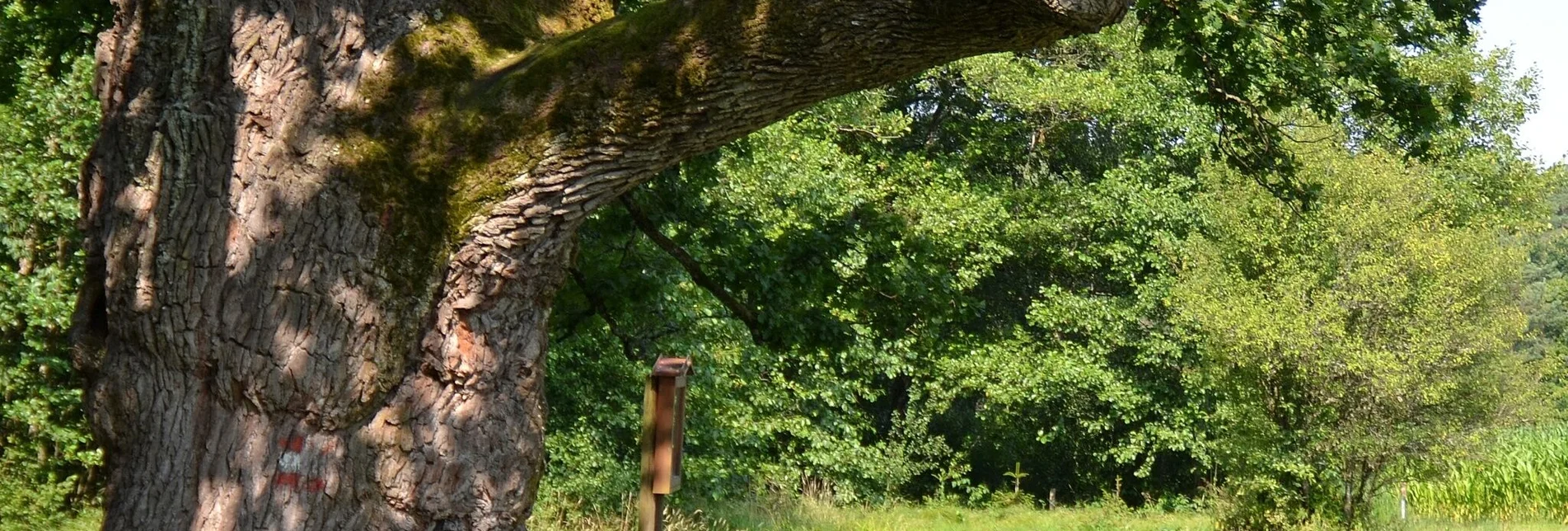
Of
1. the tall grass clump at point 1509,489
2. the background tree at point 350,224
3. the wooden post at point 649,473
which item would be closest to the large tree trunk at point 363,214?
the background tree at point 350,224

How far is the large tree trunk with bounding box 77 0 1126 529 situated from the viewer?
3324 millimetres

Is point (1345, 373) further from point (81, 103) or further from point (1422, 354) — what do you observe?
point (81, 103)

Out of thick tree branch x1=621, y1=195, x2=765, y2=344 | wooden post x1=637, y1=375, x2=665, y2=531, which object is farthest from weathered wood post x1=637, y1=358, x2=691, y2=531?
thick tree branch x1=621, y1=195, x2=765, y2=344

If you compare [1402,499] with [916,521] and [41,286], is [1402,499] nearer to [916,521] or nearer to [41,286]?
[916,521]

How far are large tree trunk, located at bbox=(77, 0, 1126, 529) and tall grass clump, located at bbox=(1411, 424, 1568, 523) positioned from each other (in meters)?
16.5

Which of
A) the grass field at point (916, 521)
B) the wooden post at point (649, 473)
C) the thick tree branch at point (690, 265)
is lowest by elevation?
the grass field at point (916, 521)

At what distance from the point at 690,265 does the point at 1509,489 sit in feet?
49.6

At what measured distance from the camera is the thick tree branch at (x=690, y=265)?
20.5 ft

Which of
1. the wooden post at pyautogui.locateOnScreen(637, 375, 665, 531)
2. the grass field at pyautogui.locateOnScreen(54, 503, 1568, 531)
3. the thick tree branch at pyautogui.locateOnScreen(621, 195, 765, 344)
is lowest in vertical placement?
the grass field at pyautogui.locateOnScreen(54, 503, 1568, 531)

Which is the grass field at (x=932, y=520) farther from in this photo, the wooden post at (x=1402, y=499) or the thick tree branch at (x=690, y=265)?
the thick tree branch at (x=690, y=265)

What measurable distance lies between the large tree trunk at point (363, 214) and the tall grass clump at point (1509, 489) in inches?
649

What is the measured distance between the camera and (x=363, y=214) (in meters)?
3.43

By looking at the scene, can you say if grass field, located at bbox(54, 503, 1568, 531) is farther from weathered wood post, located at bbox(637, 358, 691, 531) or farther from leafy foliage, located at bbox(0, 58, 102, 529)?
weathered wood post, located at bbox(637, 358, 691, 531)

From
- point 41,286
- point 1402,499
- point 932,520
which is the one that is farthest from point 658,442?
point 932,520
